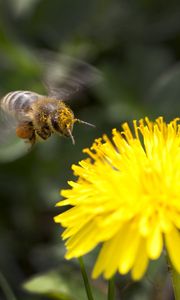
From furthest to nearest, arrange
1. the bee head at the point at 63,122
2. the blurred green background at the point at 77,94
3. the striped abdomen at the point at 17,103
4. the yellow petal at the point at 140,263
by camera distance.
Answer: the blurred green background at the point at 77,94 → the striped abdomen at the point at 17,103 → the bee head at the point at 63,122 → the yellow petal at the point at 140,263

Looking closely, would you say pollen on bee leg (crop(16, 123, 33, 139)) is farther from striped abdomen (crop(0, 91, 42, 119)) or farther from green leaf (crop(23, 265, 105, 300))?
green leaf (crop(23, 265, 105, 300))

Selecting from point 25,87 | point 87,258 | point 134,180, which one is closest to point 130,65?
point 25,87

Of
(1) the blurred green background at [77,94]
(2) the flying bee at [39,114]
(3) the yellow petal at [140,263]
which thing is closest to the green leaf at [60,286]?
(1) the blurred green background at [77,94]

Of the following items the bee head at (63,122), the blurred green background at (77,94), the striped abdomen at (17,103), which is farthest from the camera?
the blurred green background at (77,94)

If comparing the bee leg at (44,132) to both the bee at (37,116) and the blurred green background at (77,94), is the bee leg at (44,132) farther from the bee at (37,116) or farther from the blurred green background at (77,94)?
the blurred green background at (77,94)

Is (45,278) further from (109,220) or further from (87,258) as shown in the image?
(109,220)

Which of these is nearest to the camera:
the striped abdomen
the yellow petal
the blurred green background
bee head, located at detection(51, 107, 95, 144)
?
the yellow petal

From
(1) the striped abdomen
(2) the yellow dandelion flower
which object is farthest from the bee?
(2) the yellow dandelion flower

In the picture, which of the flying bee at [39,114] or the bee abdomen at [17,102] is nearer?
the flying bee at [39,114]

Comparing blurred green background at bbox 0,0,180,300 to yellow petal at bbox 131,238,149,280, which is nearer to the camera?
yellow petal at bbox 131,238,149,280
